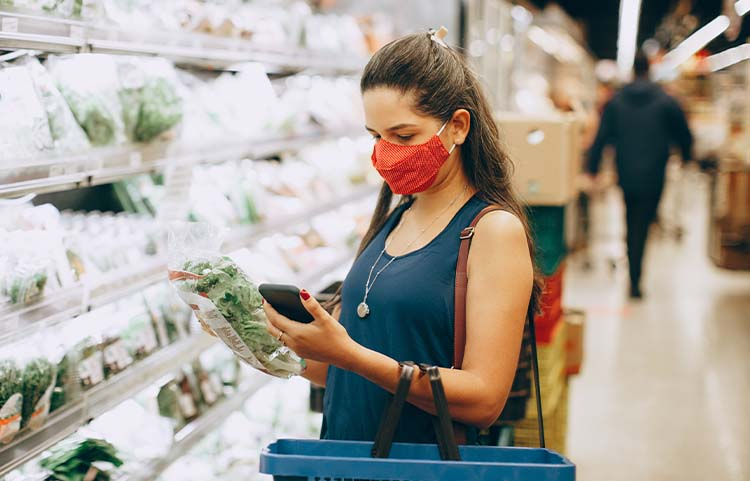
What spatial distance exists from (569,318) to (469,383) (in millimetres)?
2869

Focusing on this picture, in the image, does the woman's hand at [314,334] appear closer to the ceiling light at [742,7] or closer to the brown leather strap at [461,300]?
the brown leather strap at [461,300]

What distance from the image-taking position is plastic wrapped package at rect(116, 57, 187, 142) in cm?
294

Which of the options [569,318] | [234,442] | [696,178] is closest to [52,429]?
[234,442]

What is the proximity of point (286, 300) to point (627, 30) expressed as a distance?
2555 centimetres

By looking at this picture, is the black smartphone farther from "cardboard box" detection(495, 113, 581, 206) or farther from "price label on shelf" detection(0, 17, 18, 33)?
"cardboard box" detection(495, 113, 581, 206)

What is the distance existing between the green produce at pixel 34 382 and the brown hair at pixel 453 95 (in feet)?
3.75

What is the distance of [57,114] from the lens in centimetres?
258

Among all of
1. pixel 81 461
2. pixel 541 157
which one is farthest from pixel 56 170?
pixel 541 157

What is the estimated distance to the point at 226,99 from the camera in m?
4.04

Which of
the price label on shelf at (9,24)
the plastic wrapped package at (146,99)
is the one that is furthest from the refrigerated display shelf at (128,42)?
the plastic wrapped package at (146,99)

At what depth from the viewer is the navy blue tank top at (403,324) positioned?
1.88 metres

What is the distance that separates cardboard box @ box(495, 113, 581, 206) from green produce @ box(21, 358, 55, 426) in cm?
206

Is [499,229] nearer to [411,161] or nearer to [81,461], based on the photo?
[411,161]

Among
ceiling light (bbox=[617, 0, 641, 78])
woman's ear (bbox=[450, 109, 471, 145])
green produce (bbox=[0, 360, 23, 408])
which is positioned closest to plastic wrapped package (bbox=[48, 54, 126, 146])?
green produce (bbox=[0, 360, 23, 408])
